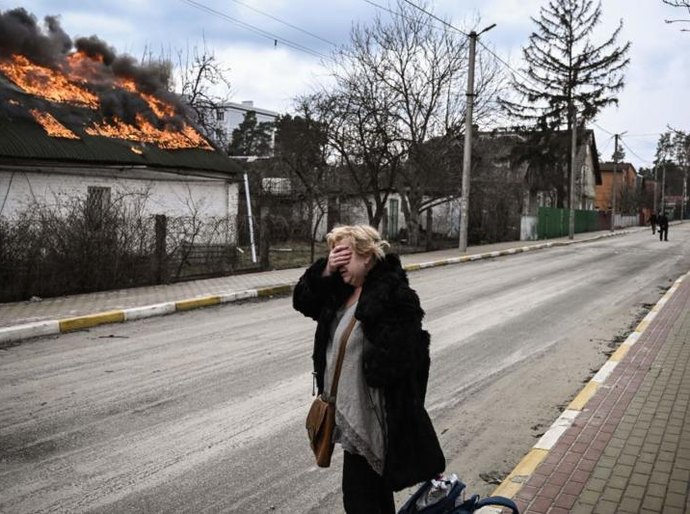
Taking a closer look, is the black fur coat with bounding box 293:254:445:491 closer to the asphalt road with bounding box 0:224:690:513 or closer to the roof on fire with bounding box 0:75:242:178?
the asphalt road with bounding box 0:224:690:513

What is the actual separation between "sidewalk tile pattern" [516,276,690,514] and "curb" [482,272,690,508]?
0.16ft

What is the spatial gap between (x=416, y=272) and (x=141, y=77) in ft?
40.3

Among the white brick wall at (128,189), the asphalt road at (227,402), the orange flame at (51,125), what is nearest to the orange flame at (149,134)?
the orange flame at (51,125)

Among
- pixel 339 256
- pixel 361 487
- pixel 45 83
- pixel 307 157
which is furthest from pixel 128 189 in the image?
pixel 361 487

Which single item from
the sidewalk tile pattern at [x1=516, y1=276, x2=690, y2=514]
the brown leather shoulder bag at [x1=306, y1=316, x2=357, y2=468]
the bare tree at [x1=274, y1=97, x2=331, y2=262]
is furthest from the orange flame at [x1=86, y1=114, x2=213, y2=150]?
the brown leather shoulder bag at [x1=306, y1=316, x2=357, y2=468]

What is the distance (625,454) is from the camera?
15.5 ft

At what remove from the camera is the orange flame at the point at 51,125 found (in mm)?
18641

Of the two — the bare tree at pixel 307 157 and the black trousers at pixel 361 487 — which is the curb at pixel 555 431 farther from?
the bare tree at pixel 307 157

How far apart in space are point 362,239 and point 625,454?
10.0 feet

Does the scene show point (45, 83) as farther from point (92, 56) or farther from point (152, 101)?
point (152, 101)

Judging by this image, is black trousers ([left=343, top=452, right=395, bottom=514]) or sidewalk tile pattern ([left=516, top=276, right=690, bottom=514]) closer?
black trousers ([left=343, top=452, right=395, bottom=514])

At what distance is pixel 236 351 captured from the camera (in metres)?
8.29

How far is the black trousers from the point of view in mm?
3008

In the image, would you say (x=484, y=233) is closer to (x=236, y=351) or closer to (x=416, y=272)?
(x=416, y=272)
